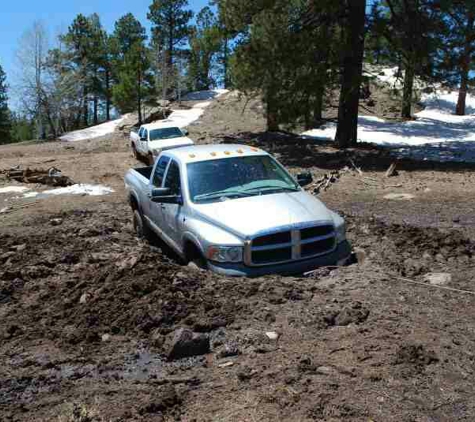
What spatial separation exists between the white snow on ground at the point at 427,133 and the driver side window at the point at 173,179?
13.4 m

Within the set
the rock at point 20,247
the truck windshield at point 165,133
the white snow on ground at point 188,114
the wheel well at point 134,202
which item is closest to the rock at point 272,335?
the rock at point 20,247

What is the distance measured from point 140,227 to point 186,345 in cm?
478

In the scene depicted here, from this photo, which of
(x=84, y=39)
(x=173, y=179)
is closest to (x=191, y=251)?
(x=173, y=179)

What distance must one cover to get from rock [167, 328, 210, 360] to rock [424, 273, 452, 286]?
3.01 m

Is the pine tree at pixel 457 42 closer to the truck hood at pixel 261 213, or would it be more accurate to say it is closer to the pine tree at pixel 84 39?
the truck hood at pixel 261 213

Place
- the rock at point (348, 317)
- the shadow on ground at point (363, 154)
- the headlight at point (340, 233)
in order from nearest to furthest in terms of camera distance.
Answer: the rock at point (348, 317)
the headlight at point (340, 233)
the shadow on ground at point (363, 154)

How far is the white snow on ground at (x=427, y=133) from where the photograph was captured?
19.8m

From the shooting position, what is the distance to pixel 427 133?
1036 inches

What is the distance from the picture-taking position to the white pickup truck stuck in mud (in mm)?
5723

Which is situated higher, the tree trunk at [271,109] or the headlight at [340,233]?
the tree trunk at [271,109]

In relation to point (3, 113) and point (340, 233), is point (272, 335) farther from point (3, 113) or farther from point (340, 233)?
point (3, 113)

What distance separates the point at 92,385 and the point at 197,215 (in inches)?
109

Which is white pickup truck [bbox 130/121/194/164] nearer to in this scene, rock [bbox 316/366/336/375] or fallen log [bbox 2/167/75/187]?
fallen log [bbox 2/167/75/187]

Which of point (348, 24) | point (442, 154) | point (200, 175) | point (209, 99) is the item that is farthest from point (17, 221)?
point (209, 99)
